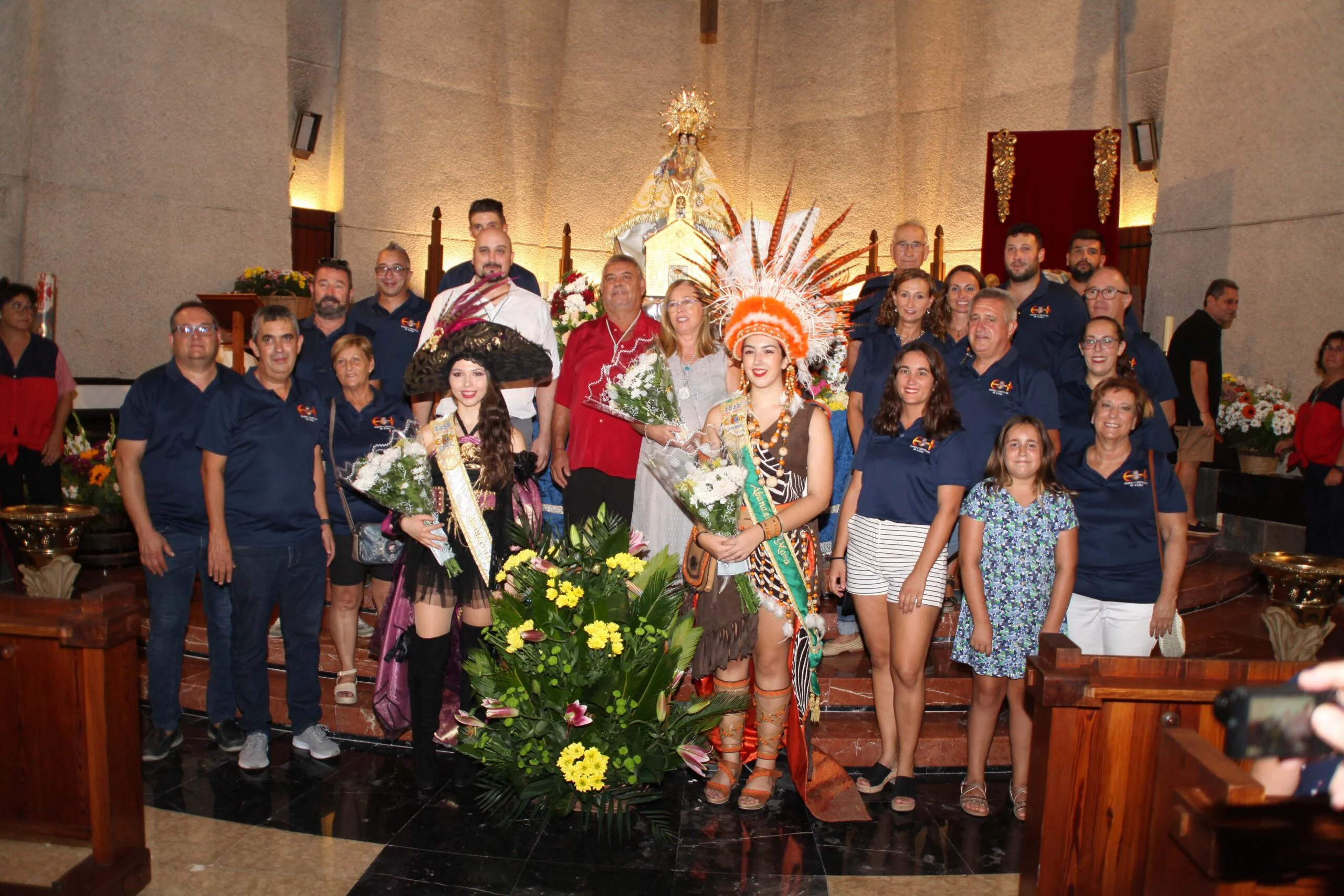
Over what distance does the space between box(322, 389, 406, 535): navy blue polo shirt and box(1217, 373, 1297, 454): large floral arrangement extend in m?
5.56

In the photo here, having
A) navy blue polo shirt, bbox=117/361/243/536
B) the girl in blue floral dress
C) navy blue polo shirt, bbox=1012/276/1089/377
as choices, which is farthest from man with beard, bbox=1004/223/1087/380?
navy blue polo shirt, bbox=117/361/243/536

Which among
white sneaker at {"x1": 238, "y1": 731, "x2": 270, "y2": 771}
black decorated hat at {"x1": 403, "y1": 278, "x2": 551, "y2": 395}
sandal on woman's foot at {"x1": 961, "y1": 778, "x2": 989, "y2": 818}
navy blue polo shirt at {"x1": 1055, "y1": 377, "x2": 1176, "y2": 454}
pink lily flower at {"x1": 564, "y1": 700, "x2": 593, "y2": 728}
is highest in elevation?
black decorated hat at {"x1": 403, "y1": 278, "x2": 551, "y2": 395}

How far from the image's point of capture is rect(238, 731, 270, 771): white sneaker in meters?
3.93

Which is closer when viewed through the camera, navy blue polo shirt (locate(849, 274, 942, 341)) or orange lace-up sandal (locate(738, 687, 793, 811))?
orange lace-up sandal (locate(738, 687, 793, 811))

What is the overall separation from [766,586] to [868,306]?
6.48 feet

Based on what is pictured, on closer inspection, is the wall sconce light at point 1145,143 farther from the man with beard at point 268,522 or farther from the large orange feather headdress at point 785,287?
the man with beard at point 268,522

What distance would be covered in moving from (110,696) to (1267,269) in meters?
7.47

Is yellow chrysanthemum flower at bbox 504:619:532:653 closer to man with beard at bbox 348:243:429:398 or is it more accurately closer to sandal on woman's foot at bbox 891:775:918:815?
sandal on woman's foot at bbox 891:775:918:815

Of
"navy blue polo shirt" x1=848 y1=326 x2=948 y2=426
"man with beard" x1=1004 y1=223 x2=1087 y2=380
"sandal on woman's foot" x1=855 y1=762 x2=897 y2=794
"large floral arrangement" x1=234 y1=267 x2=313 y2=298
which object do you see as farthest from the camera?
"large floral arrangement" x1=234 y1=267 x2=313 y2=298

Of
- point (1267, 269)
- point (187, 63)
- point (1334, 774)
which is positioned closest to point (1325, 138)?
point (1267, 269)

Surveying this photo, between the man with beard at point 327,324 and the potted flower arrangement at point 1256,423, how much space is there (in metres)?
5.67

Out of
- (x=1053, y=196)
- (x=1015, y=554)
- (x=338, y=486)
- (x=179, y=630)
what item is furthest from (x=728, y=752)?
(x=1053, y=196)

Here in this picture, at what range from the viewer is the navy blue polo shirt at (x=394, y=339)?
482cm

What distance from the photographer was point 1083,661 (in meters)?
2.56
